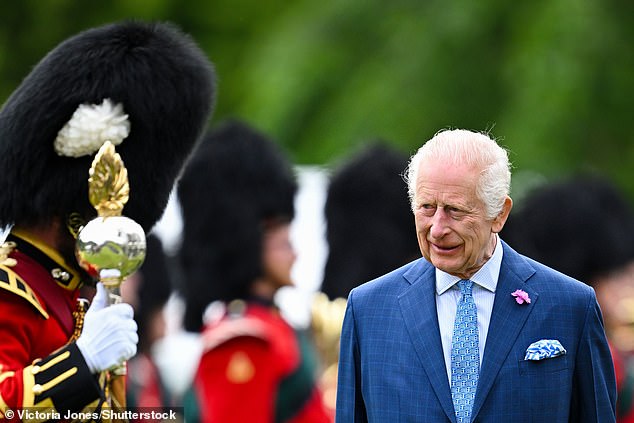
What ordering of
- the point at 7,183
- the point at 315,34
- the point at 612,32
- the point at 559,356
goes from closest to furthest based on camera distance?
the point at 559,356, the point at 7,183, the point at 612,32, the point at 315,34

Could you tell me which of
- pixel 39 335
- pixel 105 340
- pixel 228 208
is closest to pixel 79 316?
pixel 39 335

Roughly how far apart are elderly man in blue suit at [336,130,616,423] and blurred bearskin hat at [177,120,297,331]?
9.60ft

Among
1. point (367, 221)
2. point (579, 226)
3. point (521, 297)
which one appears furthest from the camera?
point (579, 226)

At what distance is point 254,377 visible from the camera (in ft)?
22.0

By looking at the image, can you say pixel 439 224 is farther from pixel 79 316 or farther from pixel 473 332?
pixel 79 316

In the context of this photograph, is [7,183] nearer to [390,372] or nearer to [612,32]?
[390,372]

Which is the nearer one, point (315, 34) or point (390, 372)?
point (390, 372)

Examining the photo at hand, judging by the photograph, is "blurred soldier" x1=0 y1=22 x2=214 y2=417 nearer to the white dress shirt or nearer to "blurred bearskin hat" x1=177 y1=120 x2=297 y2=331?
the white dress shirt

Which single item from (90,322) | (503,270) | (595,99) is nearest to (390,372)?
(503,270)

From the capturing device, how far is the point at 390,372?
4.45 m

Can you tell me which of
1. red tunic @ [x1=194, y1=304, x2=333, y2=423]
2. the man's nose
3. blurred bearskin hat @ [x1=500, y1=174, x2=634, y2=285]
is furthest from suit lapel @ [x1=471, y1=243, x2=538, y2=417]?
blurred bearskin hat @ [x1=500, y1=174, x2=634, y2=285]

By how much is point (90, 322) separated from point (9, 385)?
12.3 inches

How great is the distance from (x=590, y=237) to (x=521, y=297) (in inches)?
183

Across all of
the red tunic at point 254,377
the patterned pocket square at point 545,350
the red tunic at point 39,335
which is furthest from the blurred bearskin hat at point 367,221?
the patterned pocket square at point 545,350
